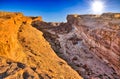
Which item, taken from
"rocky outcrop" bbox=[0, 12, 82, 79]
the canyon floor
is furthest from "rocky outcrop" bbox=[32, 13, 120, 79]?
"rocky outcrop" bbox=[0, 12, 82, 79]

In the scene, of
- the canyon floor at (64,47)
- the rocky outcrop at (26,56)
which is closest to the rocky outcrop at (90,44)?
the canyon floor at (64,47)

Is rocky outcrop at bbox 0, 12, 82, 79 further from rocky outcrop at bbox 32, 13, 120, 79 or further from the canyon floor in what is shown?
rocky outcrop at bbox 32, 13, 120, 79

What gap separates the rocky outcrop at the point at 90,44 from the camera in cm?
1894

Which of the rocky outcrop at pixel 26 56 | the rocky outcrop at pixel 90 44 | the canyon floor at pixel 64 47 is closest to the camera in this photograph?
the rocky outcrop at pixel 26 56

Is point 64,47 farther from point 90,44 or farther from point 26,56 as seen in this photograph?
point 26,56

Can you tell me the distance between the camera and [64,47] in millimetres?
20344

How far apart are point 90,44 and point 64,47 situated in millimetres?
1769

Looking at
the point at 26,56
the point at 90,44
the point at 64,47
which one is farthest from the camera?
the point at 64,47

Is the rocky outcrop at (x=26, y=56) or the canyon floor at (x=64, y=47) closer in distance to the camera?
the rocky outcrop at (x=26, y=56)

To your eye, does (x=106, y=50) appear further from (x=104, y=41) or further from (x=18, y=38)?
(x=18, y=38)

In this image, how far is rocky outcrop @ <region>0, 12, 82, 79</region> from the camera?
14.4 m

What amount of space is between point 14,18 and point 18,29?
97 cm

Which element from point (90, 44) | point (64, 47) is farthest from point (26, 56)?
point (90, 44)

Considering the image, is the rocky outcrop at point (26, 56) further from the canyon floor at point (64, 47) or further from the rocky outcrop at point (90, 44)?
the rocky outcrop at point (90, 44)
